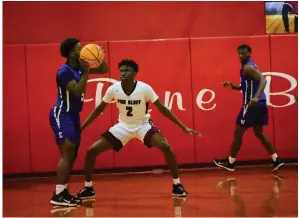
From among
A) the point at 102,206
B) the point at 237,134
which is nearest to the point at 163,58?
the point at 237,134

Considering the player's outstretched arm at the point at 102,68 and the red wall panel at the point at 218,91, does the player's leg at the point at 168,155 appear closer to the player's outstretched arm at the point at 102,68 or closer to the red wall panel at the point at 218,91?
the player's outstretched arm at the point at 102,68

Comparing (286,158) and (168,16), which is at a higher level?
(168,16)

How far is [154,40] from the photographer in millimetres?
7641

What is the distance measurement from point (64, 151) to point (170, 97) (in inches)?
115

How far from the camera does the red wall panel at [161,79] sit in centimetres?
762

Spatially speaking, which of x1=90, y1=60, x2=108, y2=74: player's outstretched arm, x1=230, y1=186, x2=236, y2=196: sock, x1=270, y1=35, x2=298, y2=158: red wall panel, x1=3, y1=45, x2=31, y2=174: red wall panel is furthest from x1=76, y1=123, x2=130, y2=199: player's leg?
x1=270, y1=35, x2=298, y2=158: red wall panel

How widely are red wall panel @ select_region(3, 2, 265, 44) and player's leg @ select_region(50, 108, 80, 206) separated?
2.97m

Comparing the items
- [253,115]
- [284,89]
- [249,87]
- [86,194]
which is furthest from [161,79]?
[86,194]

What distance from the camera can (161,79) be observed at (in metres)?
7.66

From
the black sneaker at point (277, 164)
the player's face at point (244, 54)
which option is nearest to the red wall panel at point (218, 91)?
the black sneaker at point (277, 164)

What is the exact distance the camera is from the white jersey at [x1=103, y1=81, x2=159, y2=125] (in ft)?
17.7

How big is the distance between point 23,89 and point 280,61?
3.94 m

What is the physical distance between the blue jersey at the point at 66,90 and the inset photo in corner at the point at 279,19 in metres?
3.99

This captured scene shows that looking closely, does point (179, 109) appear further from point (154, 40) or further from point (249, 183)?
point (249, 183)
